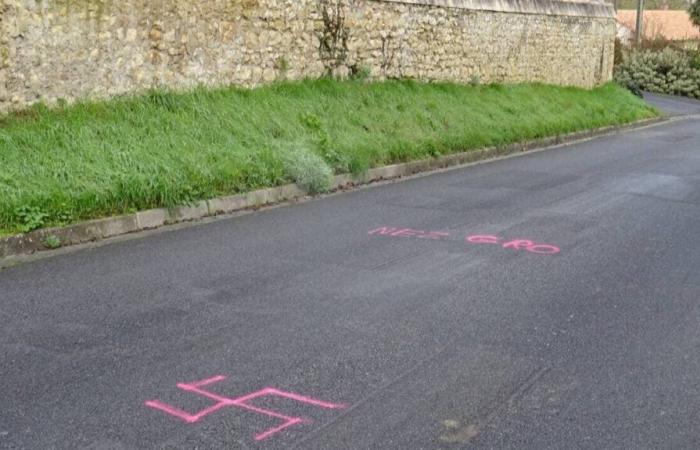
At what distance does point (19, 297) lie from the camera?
6.15 m

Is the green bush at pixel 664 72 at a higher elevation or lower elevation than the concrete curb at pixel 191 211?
lower

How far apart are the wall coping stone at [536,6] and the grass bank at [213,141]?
8.60 feet

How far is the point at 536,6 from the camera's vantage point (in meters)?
23.5

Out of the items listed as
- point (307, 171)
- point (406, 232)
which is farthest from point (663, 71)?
point (406, 232)

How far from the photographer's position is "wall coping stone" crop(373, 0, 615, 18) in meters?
19.3

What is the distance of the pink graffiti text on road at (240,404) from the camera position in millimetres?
4044

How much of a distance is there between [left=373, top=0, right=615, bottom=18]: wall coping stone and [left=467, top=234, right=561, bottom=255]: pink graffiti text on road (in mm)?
10131

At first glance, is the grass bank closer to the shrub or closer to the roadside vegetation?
the shrub

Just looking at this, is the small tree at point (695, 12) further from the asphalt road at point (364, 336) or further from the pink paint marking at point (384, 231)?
the pink paint marking at point (384, 231)

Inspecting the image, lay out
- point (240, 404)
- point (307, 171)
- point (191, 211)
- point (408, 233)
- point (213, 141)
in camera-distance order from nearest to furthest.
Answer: point (240, 404), point (408, 233), point (191, 211), point (307, 171), point (213, 141)

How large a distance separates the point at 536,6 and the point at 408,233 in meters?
17.1

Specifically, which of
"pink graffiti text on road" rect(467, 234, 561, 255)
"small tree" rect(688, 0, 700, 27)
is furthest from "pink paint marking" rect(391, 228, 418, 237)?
"small tree" rect(688, 0, 700, 27)

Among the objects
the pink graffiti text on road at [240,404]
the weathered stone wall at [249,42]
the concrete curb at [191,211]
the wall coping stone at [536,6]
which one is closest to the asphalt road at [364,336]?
the pink graffiti text on road at [240,404]

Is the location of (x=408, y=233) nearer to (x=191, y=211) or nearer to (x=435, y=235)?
(x=435, y=235)
